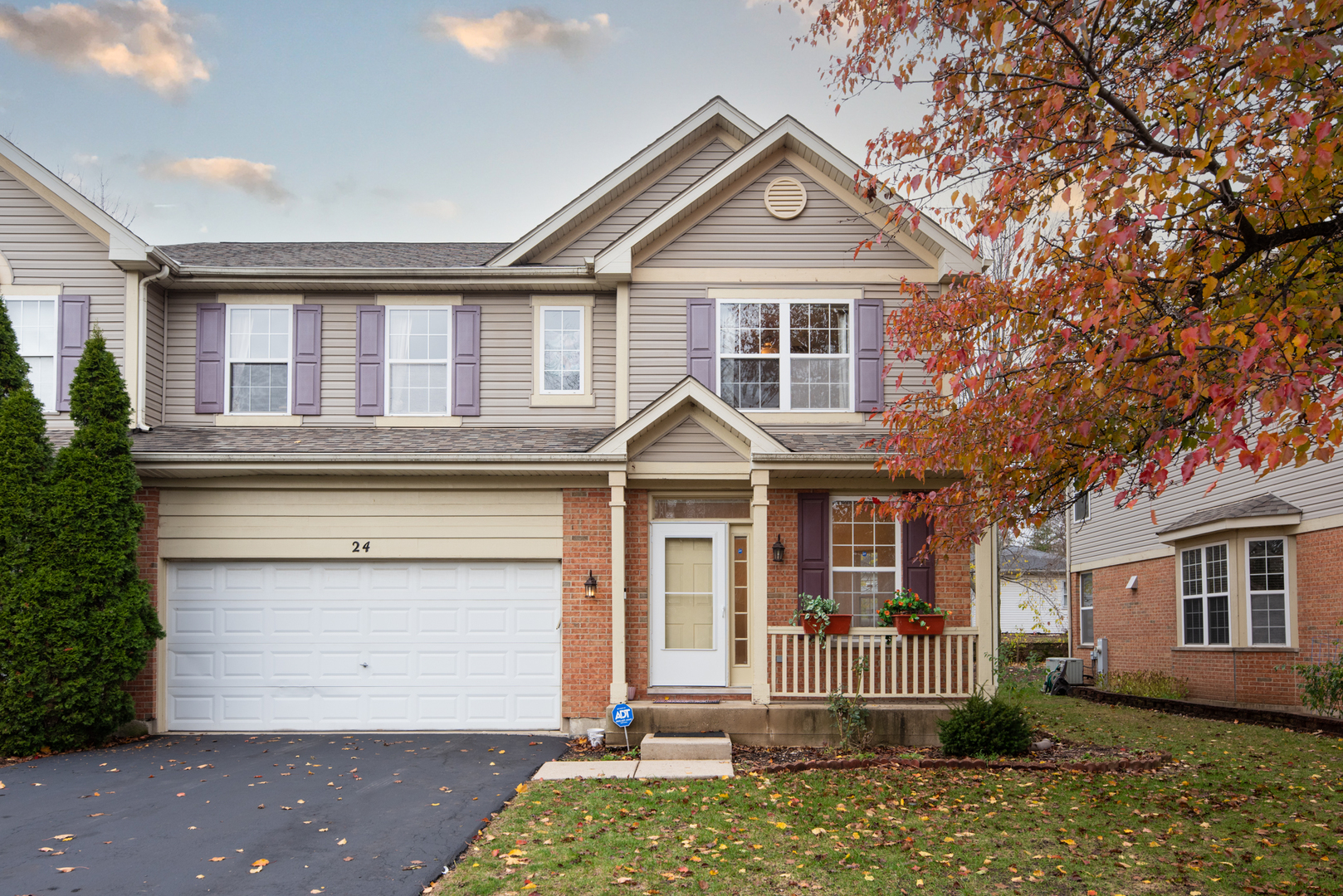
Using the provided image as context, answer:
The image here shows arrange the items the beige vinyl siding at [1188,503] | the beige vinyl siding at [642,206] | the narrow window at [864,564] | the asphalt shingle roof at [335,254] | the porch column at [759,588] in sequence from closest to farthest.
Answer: the porch column at [759,588] < the narrow window at [864,564] < the asphalt shingle roof at [335,254] < the beige vinyl siding at [642,206] < the beige vinyl siding at [1188,503]

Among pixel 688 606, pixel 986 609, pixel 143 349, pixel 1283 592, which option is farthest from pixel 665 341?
pixel 1283 592

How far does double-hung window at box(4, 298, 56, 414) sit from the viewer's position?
38.3 feet

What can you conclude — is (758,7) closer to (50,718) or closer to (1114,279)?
→ (1114,279)

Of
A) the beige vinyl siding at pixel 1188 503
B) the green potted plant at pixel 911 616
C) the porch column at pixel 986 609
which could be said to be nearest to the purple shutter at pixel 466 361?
the green potted plant at pixel 911 616

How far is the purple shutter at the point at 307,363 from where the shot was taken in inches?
476

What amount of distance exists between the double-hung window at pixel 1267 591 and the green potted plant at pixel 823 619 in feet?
27.8

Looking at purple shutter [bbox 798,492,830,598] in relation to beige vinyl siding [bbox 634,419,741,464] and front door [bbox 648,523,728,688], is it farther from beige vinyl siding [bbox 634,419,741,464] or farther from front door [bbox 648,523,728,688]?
beige vinyl siding [bbox 634,419,741,464]

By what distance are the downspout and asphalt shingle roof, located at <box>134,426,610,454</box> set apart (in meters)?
0.23

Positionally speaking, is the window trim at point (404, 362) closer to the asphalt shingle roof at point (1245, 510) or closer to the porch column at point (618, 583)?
the porch column at point (618, 583)

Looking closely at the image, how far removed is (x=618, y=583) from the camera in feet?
35.4

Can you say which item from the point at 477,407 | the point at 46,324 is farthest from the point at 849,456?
the point at 46,324

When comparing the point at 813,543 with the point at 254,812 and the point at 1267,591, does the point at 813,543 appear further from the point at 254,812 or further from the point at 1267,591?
the point at 1267,591

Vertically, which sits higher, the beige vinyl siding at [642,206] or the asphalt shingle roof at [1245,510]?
the beige vinyl siding at [642,206]

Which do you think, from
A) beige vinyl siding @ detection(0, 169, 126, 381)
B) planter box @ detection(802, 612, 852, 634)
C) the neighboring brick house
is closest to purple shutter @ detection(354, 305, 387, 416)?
beige vinyl siding @ detection(0, 169, 126, 381)
